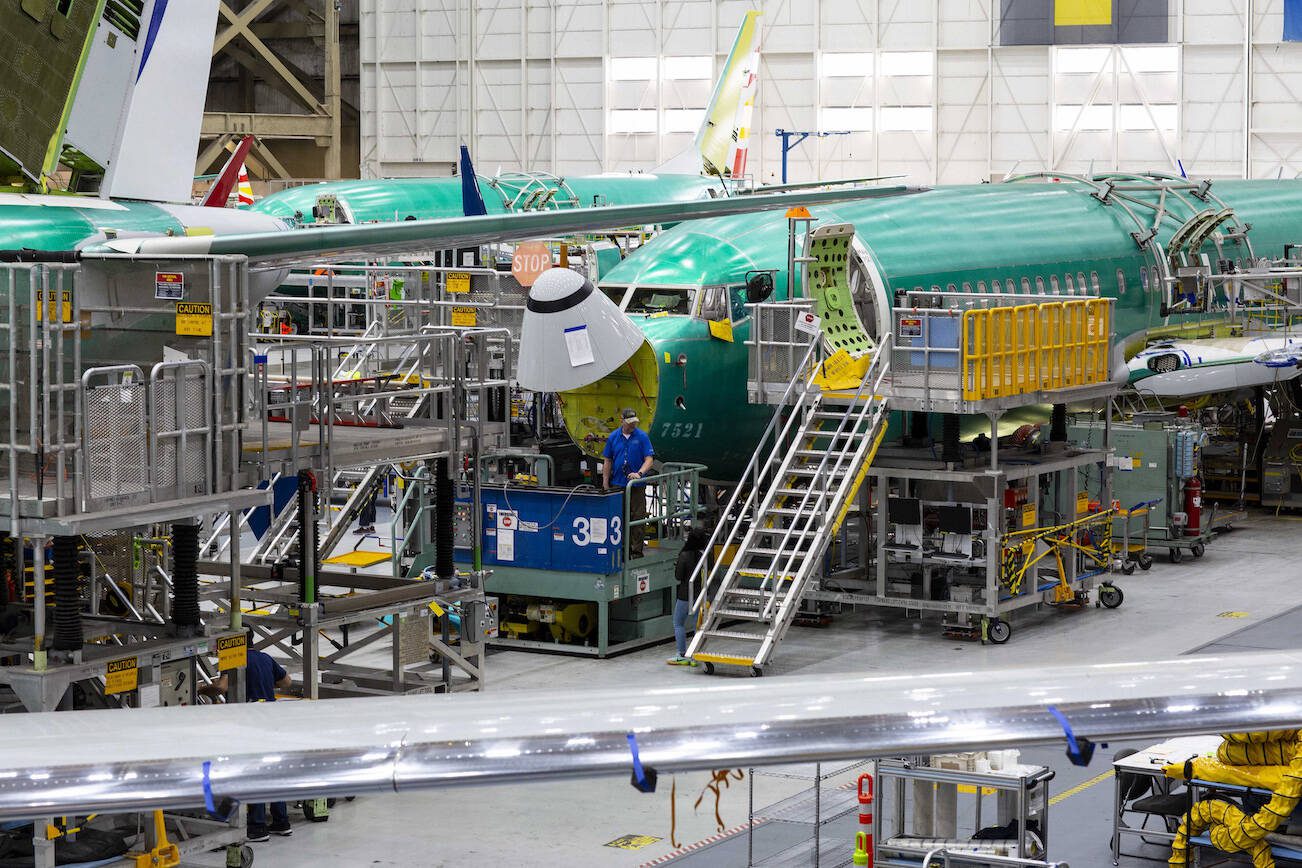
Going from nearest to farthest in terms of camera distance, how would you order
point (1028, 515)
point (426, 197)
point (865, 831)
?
point (865, 831) → point (1028, 515) → point (426, 197)

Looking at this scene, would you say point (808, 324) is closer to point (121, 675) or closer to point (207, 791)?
point (121, 675)

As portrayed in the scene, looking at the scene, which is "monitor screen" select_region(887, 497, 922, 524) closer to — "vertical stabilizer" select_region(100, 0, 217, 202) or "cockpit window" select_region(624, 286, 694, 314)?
"cockpit window" select_region(624, 286, 694, 314)

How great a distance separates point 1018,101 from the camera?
47.7 metres

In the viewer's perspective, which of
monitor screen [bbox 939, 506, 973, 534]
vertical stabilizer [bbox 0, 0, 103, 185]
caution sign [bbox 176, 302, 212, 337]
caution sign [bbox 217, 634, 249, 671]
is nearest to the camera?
caution sign [bbox 176, 302, 212, 337]

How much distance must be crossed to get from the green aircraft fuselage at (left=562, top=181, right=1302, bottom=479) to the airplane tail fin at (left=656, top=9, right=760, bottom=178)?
17768 mm

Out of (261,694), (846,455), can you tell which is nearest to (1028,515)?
(846,455)

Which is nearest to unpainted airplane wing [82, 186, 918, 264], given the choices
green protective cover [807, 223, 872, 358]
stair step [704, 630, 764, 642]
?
stair step [704, 630, 764, 642]

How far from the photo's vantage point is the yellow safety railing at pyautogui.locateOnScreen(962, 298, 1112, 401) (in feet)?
65.3

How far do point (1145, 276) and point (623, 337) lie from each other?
39.6 ft

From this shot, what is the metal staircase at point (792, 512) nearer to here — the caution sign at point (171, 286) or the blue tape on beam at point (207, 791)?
the caution sign at point (171, 286)

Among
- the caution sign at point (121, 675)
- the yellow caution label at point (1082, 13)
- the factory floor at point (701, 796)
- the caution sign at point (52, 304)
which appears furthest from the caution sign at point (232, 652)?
the yellow caution label at point (1082, 13)

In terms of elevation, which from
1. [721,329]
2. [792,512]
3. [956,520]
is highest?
[721,329]

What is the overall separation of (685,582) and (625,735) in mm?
12292

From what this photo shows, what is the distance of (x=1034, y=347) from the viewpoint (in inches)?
821
